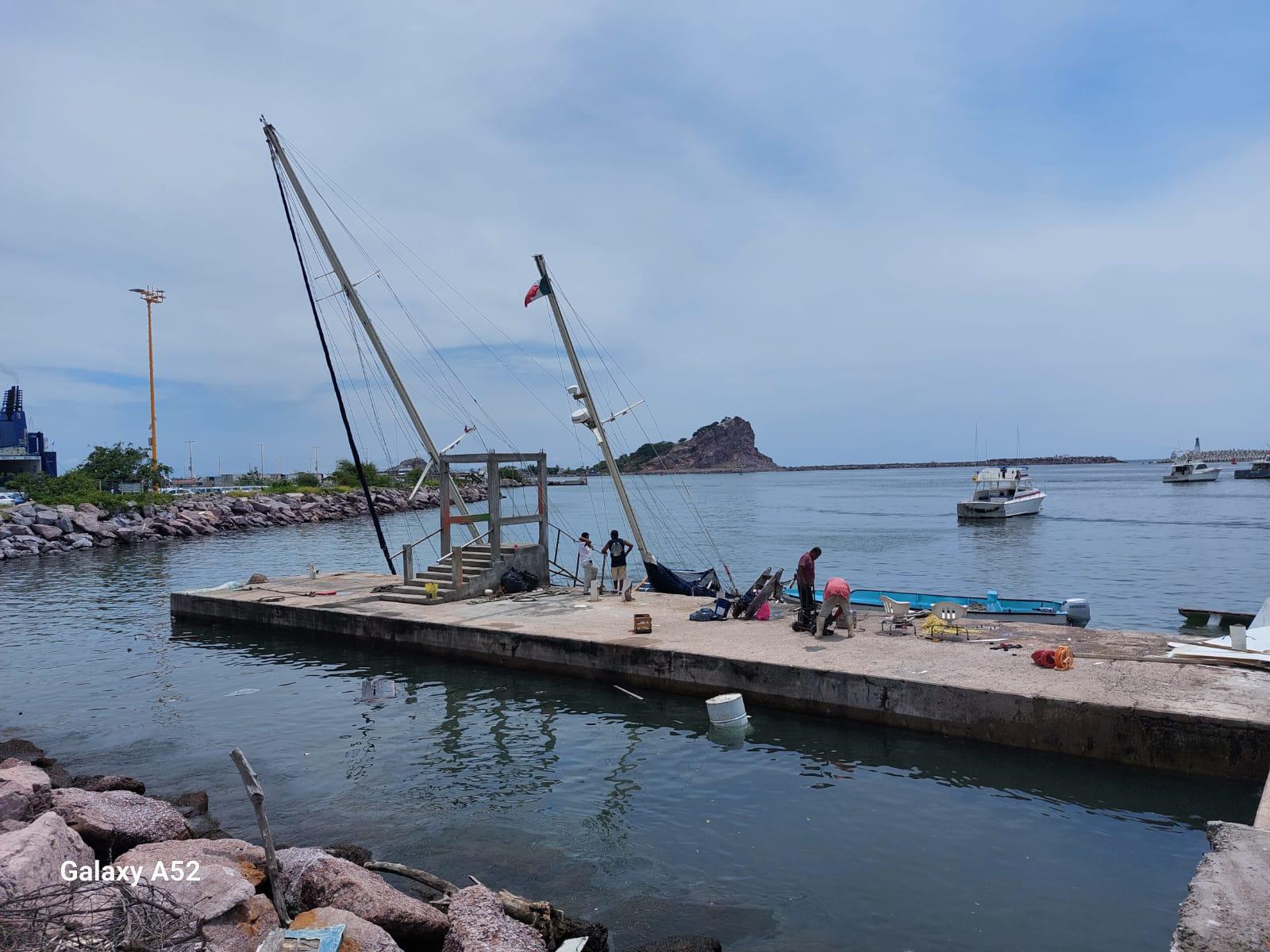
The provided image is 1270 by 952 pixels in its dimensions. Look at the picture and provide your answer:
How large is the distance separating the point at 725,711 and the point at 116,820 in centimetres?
746

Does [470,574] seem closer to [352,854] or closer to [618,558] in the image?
[618,558]

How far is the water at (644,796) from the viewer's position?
24.7ft

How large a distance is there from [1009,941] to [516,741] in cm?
733

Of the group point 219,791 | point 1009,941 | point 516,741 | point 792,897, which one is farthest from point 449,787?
point 1009,941

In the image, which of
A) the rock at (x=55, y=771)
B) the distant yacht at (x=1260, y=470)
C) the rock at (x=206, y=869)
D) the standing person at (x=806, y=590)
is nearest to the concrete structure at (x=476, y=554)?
the standing person at (x=806, y=590)

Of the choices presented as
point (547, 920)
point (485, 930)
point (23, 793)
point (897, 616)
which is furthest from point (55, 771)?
point (897, 616)

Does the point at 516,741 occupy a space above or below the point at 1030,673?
below

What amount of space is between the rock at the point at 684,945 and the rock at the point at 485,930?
856 mm

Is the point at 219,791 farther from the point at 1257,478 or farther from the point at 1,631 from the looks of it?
the point at 1257,478

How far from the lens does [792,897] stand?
7719 millimetres

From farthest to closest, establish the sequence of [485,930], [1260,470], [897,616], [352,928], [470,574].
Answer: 1. [1260,470]
2. [470,574]
3. [897,616]
4. [485,930]
5. [352,928]

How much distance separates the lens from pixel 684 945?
257 inches

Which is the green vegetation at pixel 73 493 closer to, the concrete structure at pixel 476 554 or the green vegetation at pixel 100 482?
the green vegetation at pixel 100 482

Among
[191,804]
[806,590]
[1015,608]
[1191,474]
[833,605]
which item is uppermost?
[1191,474]
